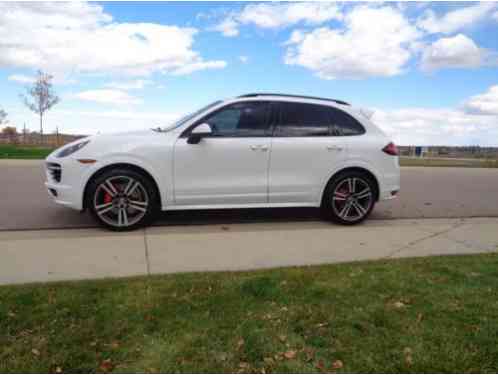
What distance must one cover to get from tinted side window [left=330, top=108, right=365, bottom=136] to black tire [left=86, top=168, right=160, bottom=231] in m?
2.72

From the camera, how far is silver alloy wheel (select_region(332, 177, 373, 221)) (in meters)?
5.68

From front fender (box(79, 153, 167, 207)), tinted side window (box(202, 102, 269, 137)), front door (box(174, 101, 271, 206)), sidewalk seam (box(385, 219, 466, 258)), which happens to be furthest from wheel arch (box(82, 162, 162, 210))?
sidewalk seam (box(385, 219, 466, 258))

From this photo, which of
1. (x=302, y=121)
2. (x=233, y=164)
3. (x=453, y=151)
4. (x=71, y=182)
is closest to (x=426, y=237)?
(x=302, y=121)

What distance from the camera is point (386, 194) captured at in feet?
19.2

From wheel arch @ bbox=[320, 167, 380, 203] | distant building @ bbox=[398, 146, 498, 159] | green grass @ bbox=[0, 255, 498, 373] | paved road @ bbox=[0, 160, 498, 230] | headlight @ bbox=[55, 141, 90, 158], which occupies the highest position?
distant building @ bbox=[398, 146, 498, 159]

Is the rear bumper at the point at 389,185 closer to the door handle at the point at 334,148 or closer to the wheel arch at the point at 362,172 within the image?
the wheel arch at the point at 362,172

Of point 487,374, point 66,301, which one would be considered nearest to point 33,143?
point 66,301

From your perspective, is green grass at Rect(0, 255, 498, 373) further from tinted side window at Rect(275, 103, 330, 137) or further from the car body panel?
tinted side window at Rect(275, 103, 330, 137)

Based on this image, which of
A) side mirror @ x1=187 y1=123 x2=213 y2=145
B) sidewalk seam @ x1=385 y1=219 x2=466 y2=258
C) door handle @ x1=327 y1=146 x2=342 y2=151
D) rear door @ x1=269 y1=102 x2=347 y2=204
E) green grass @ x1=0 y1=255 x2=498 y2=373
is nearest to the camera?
green grass @ x1=0 y1=255 x2=498 y2=373

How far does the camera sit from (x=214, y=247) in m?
4.55

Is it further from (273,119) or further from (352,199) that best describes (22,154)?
(352,199)

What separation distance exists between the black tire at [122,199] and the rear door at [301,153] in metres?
1.65

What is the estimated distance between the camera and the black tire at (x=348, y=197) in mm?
5648

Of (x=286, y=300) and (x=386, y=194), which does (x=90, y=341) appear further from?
(x=386, y=194)
